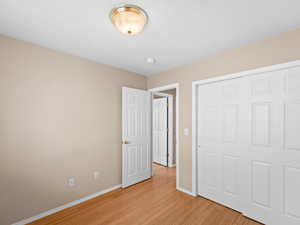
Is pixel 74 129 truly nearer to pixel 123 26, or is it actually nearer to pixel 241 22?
pixel 123 26

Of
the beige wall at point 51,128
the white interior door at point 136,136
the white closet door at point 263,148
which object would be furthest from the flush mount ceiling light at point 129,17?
the white closet door at point 263,148

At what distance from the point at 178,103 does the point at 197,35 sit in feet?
4.28

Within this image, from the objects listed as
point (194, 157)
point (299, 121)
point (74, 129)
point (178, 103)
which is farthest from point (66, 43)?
point (299, 121)

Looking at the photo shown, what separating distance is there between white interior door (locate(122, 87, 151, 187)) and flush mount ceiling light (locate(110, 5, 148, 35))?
156 cm

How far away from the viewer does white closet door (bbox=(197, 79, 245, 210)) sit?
2186mm

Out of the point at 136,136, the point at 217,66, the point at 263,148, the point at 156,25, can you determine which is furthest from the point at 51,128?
the point at 263,148

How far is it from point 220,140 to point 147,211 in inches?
61.9

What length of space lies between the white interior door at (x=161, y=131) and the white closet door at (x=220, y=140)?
1677 millimetres

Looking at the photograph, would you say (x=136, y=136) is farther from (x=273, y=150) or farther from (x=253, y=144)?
(x=273, y=150)

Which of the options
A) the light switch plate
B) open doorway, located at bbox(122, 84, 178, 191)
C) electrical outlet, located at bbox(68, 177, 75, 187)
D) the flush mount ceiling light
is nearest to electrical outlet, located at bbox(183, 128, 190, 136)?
the light switch plate

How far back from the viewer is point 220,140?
2371 millimetres

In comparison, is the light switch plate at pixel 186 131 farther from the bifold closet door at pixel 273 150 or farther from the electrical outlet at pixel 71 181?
the electrical outlet at pixel 71 181

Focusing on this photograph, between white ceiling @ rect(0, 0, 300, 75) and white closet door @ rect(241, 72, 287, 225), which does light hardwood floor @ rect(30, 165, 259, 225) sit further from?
white ceiling @ rect(0, 0, 300, 75)

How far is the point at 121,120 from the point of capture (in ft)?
9.98
